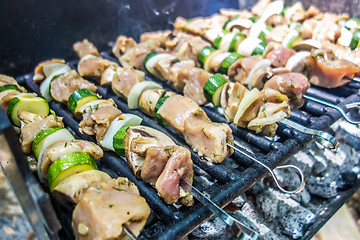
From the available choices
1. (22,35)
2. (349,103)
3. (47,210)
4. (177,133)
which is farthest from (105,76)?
(349,103)

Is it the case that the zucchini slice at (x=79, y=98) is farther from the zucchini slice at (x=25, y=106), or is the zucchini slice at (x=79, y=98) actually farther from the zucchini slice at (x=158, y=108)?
the zucchini slice at (x=158, y=108)

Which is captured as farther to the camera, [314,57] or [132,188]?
[314,57]

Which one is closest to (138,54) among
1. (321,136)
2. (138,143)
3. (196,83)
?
(196,83)

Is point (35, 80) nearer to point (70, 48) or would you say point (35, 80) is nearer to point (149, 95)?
point (70, 48)

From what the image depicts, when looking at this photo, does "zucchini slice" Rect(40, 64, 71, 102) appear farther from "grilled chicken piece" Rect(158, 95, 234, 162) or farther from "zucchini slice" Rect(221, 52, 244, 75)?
"zucchini slice" Rect(221, 52, 244, 75)

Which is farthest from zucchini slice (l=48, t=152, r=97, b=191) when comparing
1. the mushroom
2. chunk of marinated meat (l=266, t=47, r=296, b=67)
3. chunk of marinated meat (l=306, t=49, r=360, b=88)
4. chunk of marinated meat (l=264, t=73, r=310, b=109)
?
chunk of marinated meat (l=306, t=49, r=360, b=88)

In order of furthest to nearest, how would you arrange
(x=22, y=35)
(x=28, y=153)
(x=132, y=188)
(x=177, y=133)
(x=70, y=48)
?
1. (x=70, y=48)
2. (x=22, y=35)
3. (x=177, y=133)
4. (x=28, y=153)
5. (x=132, y=188)

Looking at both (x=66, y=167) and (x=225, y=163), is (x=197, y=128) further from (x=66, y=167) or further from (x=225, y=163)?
(x=66, y=167)
